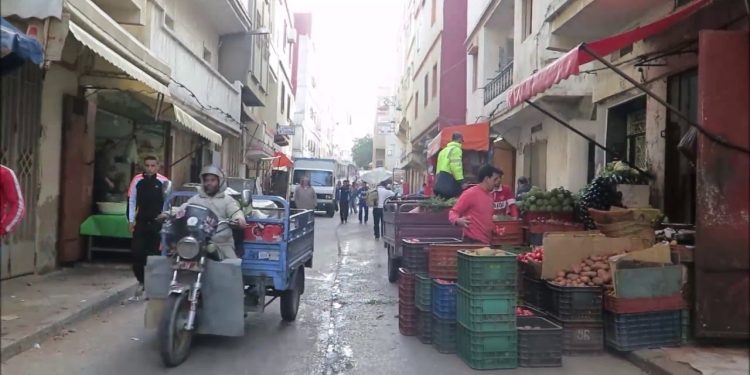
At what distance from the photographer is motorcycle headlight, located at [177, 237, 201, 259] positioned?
18.1 feet

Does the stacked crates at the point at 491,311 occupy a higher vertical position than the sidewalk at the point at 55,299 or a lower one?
higher

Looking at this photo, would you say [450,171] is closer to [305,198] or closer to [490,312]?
[490,312]

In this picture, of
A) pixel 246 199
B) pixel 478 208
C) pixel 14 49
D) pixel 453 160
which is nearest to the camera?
pixel 14 49

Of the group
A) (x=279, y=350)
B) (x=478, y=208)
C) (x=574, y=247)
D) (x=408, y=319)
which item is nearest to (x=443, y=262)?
(x=408, y=319)

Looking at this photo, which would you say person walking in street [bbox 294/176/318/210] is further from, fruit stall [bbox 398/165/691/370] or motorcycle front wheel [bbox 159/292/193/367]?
motorcycle front wheel [bbox 159/292/193/367]

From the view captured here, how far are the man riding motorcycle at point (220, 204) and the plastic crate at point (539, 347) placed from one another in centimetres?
286

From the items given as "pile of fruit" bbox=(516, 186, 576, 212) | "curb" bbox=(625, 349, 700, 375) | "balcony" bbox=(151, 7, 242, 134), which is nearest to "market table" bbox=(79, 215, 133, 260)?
"balcony" bbox=(151, 7, 242, 134)

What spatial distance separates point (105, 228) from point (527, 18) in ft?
34.5

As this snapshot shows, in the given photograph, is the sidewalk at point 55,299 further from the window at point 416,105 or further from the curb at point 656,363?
the window at point 416,105

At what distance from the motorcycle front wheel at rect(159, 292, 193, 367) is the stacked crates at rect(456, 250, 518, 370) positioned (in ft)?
8.30

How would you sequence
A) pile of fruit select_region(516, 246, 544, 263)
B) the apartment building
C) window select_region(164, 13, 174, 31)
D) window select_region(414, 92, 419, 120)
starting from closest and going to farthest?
pile of fruit select_region(516, 246, 544, 263) < window select_region(164, 13, 174, 31) < the apartment building < window select_region(414, 92, 419, 120)

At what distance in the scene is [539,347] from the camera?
18.4 ft

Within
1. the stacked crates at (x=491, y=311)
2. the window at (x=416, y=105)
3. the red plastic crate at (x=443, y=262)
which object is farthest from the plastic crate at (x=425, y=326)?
the window at (x=416, y=105)

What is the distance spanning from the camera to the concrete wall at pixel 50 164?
361 inches
